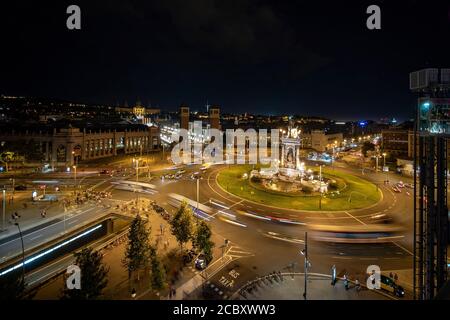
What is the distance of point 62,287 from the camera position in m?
22.4

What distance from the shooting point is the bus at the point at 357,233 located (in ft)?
106

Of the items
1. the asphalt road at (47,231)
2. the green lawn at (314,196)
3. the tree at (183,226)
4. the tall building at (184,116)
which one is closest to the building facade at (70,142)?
the green lawn at (314,196)

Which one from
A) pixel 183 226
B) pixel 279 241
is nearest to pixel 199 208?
pixel 279 241

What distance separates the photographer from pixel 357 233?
34094mm

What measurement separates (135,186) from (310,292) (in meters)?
41.3

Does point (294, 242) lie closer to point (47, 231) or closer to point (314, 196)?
point (314, 196)

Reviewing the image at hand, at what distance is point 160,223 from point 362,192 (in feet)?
120

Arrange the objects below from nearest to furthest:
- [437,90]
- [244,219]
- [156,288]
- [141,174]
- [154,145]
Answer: [437,90]
[156,288]
[244,219]
[141,174]
[154,145]

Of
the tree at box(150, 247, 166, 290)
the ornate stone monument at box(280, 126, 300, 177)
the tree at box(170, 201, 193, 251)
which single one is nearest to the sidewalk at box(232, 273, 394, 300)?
the tree at box(150, 247, 166, 290)

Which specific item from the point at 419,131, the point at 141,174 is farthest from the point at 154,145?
the point at 419,131

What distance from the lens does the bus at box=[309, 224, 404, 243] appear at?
3234cm
